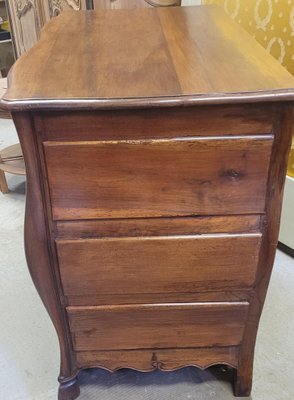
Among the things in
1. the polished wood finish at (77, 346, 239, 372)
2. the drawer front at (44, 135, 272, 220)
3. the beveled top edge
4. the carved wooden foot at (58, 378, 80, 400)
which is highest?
the beveled top edge

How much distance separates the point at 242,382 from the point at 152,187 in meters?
0.61

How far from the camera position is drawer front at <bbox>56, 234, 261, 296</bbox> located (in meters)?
0.82

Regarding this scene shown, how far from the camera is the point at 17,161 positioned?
6.41 feet

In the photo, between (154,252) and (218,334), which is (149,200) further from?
(218,334)

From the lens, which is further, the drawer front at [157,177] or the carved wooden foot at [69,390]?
the carved wooden foot at [69,390]

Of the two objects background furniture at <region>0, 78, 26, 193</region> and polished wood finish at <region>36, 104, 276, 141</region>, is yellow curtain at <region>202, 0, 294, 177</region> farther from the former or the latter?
background furniture at <region>0, 78, 26, 193</region>

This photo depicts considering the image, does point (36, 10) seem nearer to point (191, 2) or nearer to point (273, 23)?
point (191, 2)

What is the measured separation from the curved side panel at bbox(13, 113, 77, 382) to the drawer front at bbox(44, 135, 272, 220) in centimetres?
3

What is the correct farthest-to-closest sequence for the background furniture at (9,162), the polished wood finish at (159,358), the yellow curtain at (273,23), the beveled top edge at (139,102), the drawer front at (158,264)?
the background furniture at (9,162), the yellow curtain at (273,23), the polished wood finish at (159,358), the drawer front at (158,264), the beveled top edge at (139,102)

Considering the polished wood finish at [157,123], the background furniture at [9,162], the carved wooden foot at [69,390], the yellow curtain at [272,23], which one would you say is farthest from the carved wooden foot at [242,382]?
the background furniture at [9,162]

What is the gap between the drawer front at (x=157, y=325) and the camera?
91cm

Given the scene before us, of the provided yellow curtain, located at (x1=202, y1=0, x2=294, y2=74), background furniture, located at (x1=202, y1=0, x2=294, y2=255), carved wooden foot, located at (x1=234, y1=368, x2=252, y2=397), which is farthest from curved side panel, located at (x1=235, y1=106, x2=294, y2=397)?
yellow curtain, located at (x1=202, y1=0, x2=294, y2=74)

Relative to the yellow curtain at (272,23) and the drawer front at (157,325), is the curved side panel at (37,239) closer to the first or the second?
the drawer front at (157,325)

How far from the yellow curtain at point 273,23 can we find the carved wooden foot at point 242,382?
0.77 m
